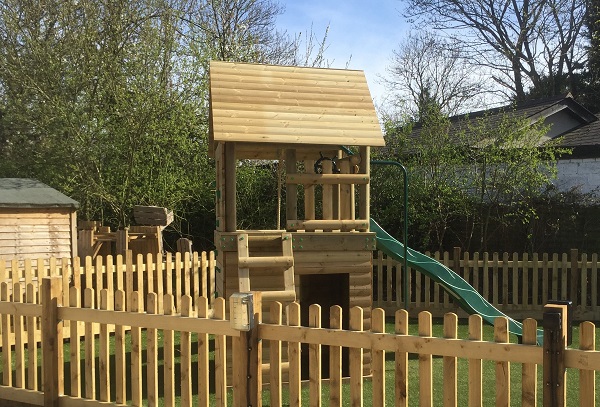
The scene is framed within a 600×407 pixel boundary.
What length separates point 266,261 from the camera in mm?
7055

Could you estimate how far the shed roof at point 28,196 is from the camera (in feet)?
34.7

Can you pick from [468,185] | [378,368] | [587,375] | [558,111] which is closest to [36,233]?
[378,368]

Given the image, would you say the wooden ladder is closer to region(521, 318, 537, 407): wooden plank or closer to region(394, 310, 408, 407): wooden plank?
region(394, 310, 408, 407): wooden plank

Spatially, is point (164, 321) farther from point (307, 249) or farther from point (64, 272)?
point (64, 272)

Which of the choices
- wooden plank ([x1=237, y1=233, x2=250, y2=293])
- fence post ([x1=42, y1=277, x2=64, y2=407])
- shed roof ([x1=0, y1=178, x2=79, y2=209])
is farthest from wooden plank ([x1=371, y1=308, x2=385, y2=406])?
shed roof ([x1=0, y1=178, x2=79, y2=209])

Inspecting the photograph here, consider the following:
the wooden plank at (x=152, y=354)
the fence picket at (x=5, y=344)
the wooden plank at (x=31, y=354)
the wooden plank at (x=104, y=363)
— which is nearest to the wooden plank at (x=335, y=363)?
the wooden plank at (x=152, y=354)

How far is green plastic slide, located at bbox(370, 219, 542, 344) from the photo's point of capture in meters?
8.86

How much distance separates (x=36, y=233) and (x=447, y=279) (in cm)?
665

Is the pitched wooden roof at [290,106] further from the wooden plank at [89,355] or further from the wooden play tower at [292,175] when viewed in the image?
the wooden plank at [89,355]

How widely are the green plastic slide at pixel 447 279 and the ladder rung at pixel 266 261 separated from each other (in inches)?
80.6

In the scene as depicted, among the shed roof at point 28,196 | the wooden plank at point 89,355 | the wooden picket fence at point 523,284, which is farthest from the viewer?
the wooden picket fence at point 523,284

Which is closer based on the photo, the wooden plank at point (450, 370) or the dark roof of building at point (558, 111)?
the wooden plank at point (450, 370)

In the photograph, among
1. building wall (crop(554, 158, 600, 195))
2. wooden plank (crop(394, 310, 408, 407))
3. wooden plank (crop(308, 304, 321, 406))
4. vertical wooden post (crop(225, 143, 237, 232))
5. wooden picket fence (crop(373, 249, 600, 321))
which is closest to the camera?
wooden plank (crop(394, 310, 408, 407))

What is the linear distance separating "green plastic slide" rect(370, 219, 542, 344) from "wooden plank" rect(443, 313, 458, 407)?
14.7 feet
